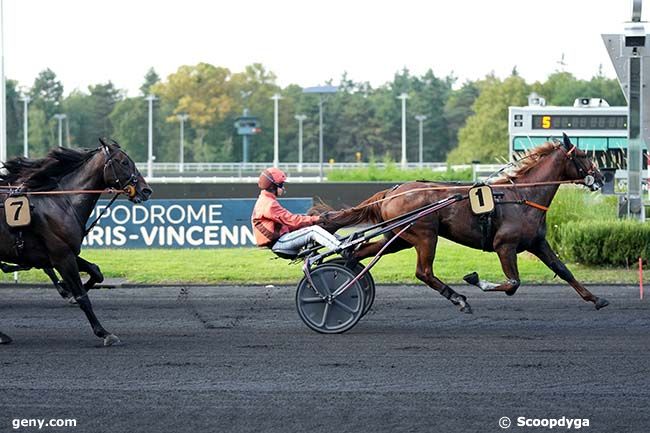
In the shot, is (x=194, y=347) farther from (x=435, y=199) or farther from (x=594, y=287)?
(x=594, y=287)

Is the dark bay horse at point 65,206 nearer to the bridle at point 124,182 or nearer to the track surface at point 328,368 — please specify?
the bridle at point 124,182

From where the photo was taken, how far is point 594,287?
14547 mm

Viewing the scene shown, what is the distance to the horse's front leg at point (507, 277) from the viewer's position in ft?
34.1

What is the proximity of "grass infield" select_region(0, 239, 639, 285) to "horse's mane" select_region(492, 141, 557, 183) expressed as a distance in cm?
410

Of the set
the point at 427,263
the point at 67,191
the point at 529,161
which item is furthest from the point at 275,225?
the point at 529,161

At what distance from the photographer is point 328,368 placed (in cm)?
843

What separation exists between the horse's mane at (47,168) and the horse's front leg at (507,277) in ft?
12.4

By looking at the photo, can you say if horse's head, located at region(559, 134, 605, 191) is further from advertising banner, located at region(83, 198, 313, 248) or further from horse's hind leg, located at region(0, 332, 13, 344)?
advertising banner, located at region(83, 198, 313, 248)

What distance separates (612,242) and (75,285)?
925 centimetres

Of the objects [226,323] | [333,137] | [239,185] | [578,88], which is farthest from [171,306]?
[333,137]

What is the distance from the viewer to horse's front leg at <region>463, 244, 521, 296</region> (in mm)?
10406

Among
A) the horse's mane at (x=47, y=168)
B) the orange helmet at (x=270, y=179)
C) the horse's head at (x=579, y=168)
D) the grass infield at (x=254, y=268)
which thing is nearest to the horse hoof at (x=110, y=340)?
the horse's mane at (x=47, y=168)

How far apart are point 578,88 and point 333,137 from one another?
68.9ft

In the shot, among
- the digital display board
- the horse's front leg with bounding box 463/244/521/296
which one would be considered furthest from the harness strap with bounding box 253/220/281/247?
the digital display board
